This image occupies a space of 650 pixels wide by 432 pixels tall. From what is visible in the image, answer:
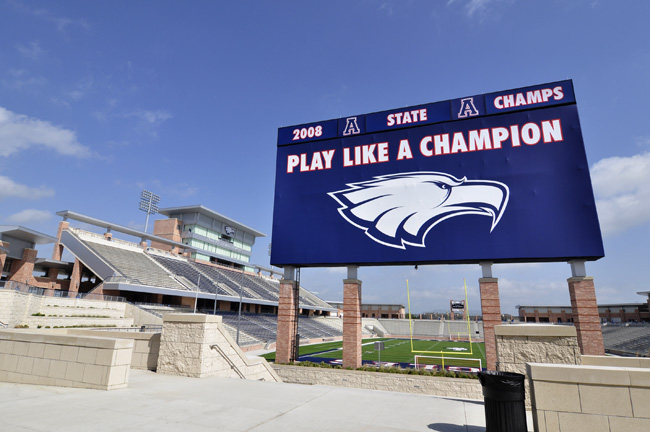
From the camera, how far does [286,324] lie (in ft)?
65.5

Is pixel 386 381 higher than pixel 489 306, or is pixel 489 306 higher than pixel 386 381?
pixel 489 306

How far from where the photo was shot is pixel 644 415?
5.30 m

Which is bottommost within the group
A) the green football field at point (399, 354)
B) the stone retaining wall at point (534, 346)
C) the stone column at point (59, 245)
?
the green football field at point (399, 354)

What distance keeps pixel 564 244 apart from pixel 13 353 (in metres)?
20.7

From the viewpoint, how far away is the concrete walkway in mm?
6168

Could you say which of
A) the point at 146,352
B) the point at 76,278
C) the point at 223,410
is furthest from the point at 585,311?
the point at 76,278

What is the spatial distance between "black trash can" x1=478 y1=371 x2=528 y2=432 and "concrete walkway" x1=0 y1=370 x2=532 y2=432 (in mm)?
1049

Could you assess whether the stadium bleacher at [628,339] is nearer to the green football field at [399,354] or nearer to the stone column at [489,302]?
the green football field at [399,354]

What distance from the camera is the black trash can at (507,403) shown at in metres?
5.68

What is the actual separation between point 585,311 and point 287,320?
47.8ft

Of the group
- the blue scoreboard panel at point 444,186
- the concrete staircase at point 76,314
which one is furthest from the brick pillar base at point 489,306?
the concrete staircase at point 76,314

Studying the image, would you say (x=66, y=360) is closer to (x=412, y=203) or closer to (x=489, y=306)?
(x=412, y=203)

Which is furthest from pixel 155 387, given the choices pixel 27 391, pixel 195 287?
pixel 195 287

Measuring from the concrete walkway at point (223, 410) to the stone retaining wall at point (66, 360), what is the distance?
11.1 inches
